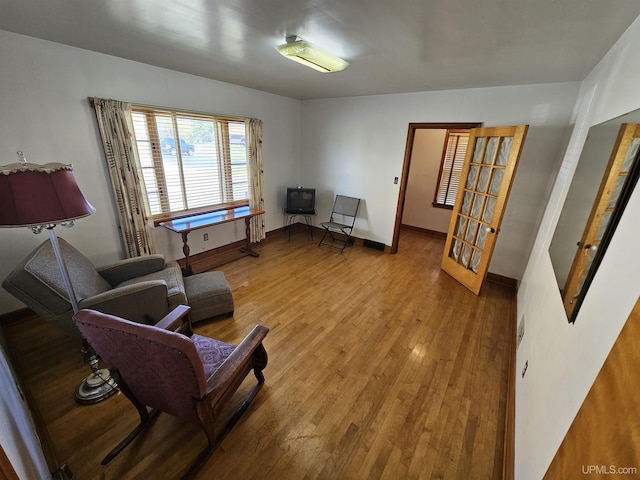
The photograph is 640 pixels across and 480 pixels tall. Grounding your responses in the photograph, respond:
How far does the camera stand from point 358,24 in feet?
5.27

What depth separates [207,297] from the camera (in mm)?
2412

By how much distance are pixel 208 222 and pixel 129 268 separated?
112cm

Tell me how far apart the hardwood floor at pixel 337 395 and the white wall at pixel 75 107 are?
0.84 m

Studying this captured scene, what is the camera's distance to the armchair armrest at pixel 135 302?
6.00ft

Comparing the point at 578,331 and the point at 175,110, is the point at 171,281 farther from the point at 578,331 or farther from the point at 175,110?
the point at 578,331

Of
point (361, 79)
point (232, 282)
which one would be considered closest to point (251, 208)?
point (232, 282)

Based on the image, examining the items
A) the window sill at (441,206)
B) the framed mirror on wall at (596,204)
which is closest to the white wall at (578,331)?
the framed mirror on wall at (596,204)

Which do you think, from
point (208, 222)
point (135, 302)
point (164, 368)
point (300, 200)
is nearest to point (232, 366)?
point (164, 368)

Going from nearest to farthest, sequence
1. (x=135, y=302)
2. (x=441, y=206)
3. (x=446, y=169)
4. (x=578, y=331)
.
→ (x=578, y=331)
(x=135, y=302)
(x=446, y=169)
(x=441, y=206)

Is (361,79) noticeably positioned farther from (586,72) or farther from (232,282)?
(232,282)

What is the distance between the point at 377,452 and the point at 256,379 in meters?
0.94

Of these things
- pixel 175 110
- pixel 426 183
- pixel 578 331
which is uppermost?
pixel 175 110

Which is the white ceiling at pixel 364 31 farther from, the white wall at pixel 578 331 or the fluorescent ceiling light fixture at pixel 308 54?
the white wall at pixel 578 331

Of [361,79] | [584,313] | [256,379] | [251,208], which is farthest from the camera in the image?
[251,208]
